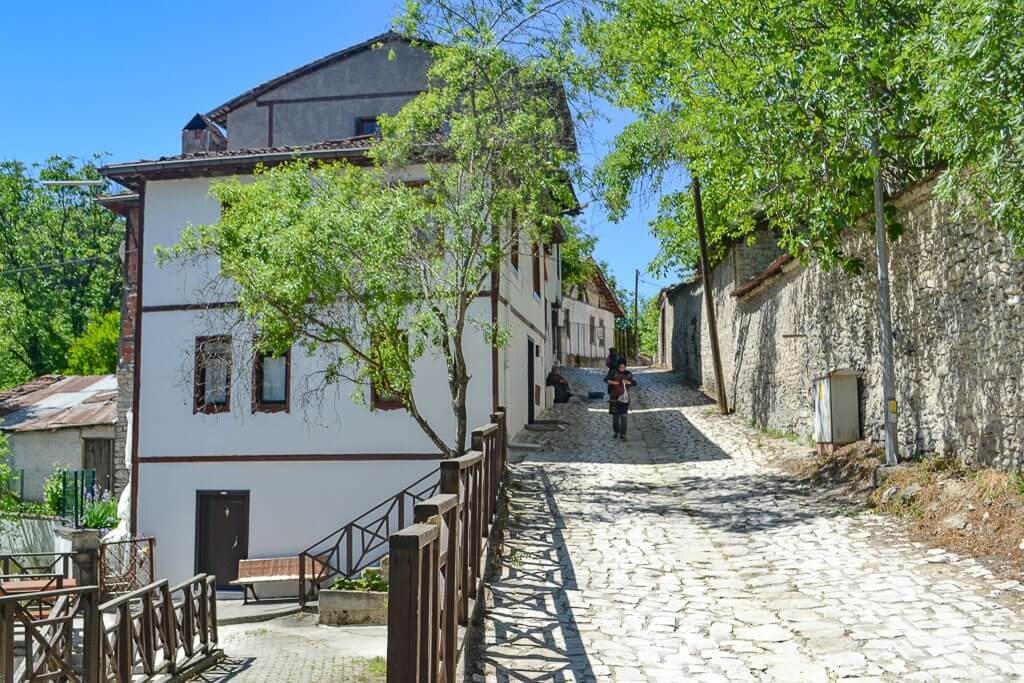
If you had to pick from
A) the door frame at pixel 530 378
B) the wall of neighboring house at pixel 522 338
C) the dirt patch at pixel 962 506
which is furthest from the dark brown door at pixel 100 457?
the dirt patch at pixel 962 506

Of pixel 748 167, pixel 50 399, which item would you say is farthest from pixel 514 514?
pixel 50 399

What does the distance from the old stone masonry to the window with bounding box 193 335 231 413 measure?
6.51 m

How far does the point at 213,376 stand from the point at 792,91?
35.3 feet

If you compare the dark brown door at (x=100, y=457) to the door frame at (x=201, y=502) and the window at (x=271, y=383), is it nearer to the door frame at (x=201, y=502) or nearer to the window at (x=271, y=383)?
the door frame at (x=201, y=502)

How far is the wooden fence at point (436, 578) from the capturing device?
10.6ft

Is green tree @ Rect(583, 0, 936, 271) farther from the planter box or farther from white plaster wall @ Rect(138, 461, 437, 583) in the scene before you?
the planter box

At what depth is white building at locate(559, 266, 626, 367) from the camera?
129 ft

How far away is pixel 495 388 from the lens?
47.1 ft

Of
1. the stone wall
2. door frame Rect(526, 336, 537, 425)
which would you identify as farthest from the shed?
the stone wall

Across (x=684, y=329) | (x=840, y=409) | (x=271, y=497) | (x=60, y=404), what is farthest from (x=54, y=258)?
(x=840, y=409)

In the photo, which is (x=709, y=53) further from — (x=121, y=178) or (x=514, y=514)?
(x=121, y=178)

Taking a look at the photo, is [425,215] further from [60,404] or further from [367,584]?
[60,404]

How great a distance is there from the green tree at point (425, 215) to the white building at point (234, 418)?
254 cm

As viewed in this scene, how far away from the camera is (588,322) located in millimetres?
45125
